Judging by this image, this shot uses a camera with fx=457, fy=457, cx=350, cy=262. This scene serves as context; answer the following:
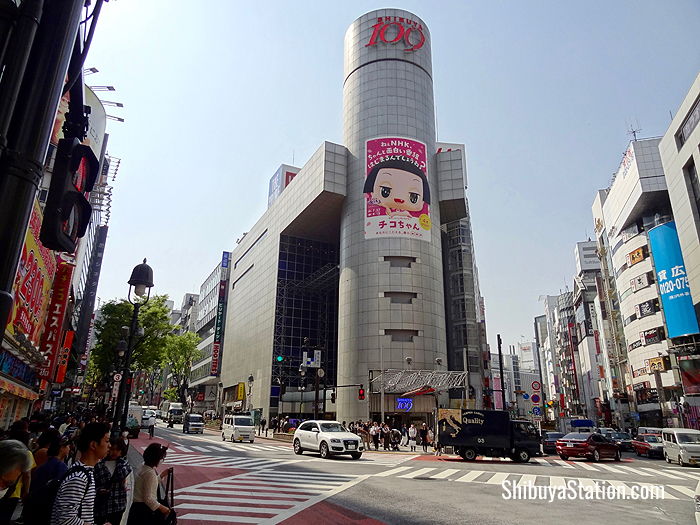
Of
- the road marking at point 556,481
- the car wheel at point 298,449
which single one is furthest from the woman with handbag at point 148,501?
the car wheel at point 298,449

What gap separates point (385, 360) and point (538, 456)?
66.9 feet

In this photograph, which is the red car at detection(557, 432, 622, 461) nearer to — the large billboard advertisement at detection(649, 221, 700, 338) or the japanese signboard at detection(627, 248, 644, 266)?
the large billboard advertisement at detection(649, 221, 700, 338)

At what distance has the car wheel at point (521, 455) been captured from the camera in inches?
936

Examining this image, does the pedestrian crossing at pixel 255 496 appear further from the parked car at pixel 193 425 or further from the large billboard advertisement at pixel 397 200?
the large billboard advertisement at pixel 397 200

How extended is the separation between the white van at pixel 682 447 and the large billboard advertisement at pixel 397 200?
3046 centimetres

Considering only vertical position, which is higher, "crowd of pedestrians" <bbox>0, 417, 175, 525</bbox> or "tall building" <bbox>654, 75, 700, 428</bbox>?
"tall building" <bbox>654, 75, 700, 428</bbox>

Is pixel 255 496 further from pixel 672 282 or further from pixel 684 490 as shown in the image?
pixel 672 282

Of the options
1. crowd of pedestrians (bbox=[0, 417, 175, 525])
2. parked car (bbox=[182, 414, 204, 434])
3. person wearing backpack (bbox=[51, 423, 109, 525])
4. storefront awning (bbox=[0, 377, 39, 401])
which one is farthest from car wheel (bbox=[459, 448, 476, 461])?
parked car (bbox=[182, 414, 204, 434])

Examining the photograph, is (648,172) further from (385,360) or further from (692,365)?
(385,360)

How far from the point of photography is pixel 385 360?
156 feet

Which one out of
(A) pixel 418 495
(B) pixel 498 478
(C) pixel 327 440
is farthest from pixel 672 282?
(A) pixel 418 495

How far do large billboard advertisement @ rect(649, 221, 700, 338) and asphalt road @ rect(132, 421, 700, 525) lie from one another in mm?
35518

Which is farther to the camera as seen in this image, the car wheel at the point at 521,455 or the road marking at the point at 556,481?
the car wheel at the point at 521,455

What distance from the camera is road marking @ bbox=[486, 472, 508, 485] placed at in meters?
15.2
